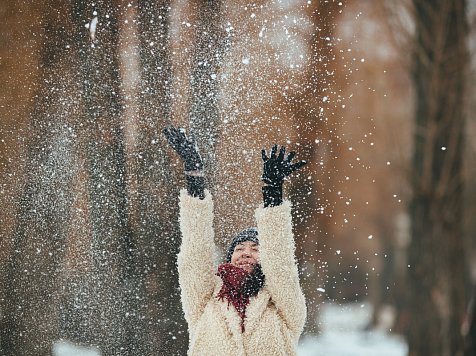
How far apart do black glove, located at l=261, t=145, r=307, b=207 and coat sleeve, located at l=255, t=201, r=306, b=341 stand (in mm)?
20

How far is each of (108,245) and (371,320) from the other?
1.56m

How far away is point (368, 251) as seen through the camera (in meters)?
2.29

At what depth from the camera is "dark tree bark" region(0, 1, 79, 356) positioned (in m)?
1.26

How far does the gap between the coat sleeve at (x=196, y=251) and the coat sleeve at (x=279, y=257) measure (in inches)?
4.2

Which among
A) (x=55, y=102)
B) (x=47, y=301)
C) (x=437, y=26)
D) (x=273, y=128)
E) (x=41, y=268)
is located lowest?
(x=47, y=301)

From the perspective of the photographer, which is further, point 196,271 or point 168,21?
point 168,21

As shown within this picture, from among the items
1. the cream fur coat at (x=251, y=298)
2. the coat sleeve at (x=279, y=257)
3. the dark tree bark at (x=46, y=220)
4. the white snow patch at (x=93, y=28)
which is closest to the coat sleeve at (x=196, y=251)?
the cream fur coat at (x=251, y=298)

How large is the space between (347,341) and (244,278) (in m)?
1.22

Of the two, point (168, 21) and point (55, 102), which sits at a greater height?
point (168, 21)

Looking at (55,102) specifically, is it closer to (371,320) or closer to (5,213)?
(5,213)

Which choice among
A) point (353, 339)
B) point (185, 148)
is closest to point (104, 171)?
point (185, 148)

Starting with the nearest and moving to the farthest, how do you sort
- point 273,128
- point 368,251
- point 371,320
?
point 273,128, point 371,320, point 368,251

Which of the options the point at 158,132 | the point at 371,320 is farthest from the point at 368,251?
the point at 158,132

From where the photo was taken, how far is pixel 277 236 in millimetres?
659
